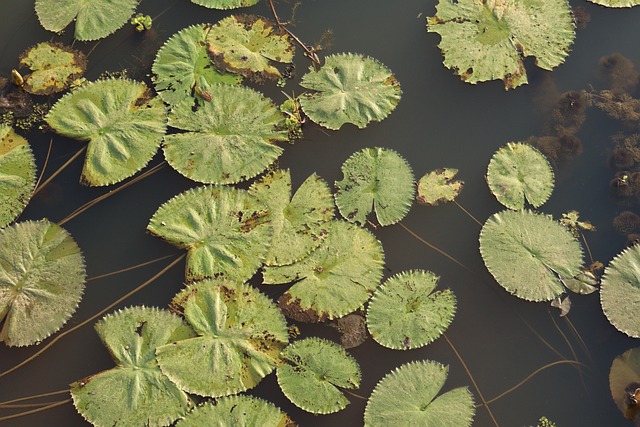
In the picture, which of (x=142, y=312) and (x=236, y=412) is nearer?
(x=236, y=412)

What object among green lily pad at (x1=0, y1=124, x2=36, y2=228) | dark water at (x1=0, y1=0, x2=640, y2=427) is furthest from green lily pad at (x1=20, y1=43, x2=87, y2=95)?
green lily pad at (x1=0, y1=124, x2=36, y2=228)

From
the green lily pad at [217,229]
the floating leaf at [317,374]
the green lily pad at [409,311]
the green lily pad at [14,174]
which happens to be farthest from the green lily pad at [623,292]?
the green lily pad at [14,174]

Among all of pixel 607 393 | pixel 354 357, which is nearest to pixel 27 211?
pixel 354 357

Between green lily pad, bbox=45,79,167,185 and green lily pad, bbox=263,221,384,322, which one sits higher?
green lily pad, bbox=45,79,167,185

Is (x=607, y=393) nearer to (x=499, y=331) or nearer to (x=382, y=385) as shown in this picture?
(x=499, y=331)

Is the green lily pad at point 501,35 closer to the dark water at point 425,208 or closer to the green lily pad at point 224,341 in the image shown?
the dark water at point 425,208

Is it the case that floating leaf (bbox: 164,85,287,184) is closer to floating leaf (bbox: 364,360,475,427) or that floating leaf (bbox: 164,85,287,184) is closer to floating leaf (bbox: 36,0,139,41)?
floating leaf (bbox: 36,0,139,41)
